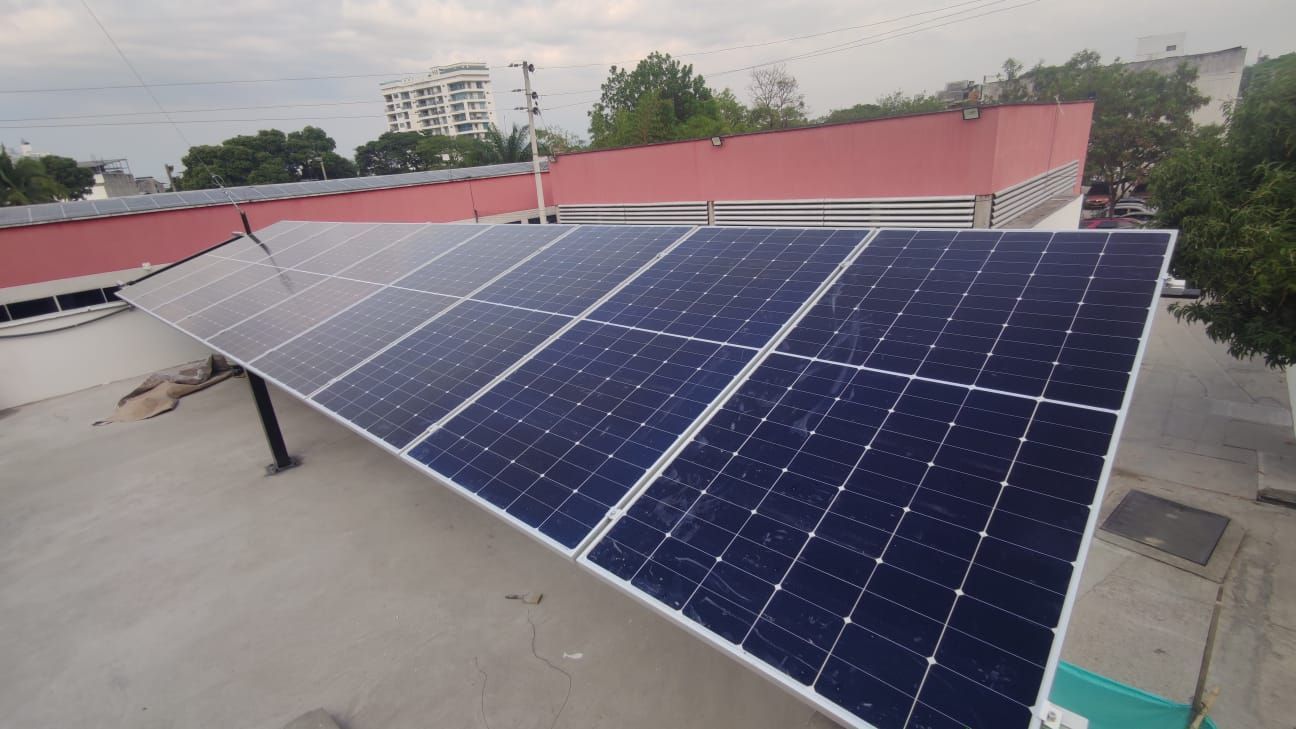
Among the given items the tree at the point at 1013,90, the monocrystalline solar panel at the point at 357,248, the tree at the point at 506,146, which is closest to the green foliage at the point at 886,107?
the tree at the point at 1013,90

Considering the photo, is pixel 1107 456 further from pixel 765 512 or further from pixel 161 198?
pixel 161 198

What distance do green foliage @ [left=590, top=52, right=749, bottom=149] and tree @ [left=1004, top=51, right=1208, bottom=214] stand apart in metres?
31.5

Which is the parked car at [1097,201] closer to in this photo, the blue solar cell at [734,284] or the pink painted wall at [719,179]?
the pink painted wall at [719,179]

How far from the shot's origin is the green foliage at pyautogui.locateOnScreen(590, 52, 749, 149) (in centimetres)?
5828

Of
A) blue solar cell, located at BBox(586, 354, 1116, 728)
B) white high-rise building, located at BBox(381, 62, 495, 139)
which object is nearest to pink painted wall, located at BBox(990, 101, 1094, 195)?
blue solar cell, located at BBox(586, 354, 1116, 728)

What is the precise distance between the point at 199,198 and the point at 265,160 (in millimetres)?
57660

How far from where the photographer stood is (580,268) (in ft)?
30.5

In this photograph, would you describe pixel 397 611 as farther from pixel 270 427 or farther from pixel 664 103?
pixel 664 103

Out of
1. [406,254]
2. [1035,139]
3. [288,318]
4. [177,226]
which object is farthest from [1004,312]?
[177,226]

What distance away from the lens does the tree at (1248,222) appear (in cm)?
912

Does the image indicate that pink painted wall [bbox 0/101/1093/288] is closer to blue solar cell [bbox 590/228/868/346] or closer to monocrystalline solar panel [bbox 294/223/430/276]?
monocrystalline solar panel [bbox 294/223/430/276]

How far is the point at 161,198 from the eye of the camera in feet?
65.0

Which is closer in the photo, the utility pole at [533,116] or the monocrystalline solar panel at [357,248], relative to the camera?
the monocrystalline solar panel at [357,248]

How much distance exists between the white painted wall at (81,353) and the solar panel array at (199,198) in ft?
9.74
